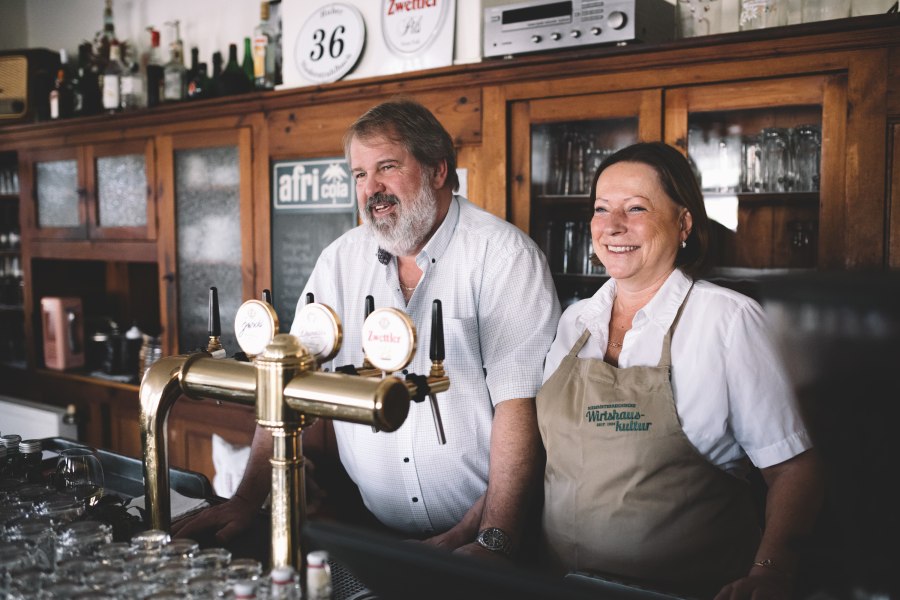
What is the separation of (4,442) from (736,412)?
4.80ft

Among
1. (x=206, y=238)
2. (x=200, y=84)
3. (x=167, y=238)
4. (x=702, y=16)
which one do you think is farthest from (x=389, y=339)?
(x=200, y=84)

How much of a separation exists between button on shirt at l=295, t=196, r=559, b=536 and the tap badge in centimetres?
74

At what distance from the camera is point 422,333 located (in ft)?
6.04

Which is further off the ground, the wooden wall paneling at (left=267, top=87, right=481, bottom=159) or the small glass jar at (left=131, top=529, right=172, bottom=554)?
the wooden wall paneling at (left=267, top=87, right=481, bottom=159)

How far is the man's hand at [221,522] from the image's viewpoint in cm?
131

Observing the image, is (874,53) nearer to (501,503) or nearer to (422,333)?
(422,333)

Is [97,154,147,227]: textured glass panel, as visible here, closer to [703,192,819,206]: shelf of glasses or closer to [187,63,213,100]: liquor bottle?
[187,63,213,100]: liquor bottle

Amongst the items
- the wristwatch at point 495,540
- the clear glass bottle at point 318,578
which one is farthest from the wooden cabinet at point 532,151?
the clear glass bottle at point 318,578

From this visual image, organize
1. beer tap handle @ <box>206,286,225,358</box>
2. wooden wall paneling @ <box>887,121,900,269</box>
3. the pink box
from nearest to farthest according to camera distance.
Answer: beer tap handle @ <box>206,286,225,358</box>, wooden wall paneling @ <box>887,121,900,269</box>, the pink box

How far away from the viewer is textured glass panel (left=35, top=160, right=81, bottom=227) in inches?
166

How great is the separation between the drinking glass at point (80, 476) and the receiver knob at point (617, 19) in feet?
6.51

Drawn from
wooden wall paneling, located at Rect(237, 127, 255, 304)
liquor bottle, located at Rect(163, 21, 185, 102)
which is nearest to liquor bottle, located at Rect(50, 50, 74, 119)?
liquor bottle, located at Rect(163, 21, 185, 102)

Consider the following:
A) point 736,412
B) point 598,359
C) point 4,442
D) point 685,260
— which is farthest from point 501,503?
point 4,442

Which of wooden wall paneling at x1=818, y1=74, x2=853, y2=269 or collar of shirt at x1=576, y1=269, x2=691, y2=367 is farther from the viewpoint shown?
wooden wall paneling at x1=818, y1=74, x2=853, y2=269
